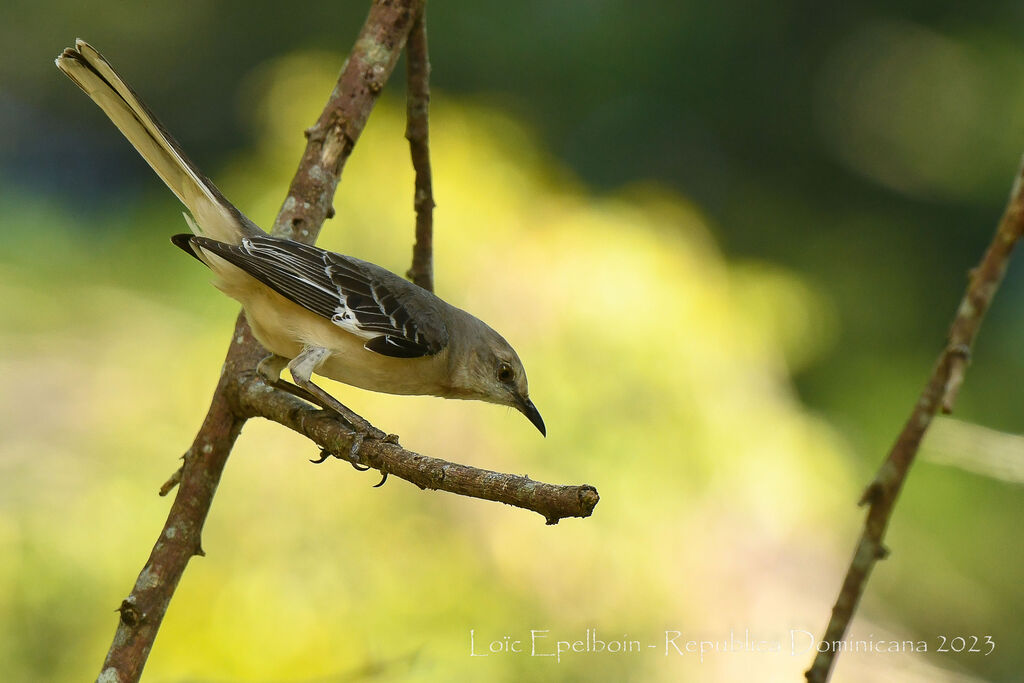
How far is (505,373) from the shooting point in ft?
12.7

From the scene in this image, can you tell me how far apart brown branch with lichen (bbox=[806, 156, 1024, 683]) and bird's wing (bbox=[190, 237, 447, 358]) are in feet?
5.94

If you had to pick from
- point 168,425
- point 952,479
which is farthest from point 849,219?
point 168,425

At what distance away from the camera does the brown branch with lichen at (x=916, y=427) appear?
6.81ft

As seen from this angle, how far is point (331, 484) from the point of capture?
4875 mm

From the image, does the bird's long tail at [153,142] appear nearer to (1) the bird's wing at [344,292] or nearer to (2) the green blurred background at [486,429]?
(1) the bird's wing at [344,292]

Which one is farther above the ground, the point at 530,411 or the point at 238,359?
the point at 530,411

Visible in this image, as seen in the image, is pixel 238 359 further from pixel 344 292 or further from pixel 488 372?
pixel 488 372

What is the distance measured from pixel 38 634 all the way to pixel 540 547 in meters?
2.55

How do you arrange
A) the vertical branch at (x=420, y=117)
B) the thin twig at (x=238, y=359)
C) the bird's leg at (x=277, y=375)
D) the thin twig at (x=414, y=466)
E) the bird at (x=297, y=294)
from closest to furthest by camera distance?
the thin twig at (x=414, y=466)
the thin twig at (x=238, y=359)
the bird at (x=297, y=294)
the bird's leg at (x=277, y=375)
the vertical branch at (x=420, y=117)

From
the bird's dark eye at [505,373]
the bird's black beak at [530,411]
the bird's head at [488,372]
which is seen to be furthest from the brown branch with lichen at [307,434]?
the bird's black beak at [530,411]

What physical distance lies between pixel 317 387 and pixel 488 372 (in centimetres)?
89

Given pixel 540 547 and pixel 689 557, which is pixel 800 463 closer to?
pixel 689 557

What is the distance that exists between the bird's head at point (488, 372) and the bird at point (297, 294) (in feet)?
0.17

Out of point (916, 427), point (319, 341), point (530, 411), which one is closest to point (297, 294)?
point (319, 341)
